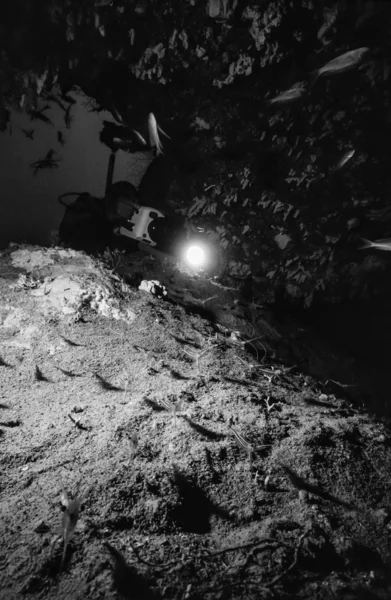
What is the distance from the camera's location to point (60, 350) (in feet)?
12.1

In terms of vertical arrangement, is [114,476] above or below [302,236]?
below

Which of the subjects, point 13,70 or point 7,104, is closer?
point 13,70

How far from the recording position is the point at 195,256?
289 inches

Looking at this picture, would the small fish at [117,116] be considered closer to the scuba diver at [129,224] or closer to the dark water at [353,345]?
the scuba diver at [129,224]

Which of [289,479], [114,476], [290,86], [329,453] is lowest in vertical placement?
[114,476]

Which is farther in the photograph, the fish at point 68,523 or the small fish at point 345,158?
the small fish at point 345,158

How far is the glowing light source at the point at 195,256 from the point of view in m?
7.27

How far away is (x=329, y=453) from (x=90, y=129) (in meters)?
88.0

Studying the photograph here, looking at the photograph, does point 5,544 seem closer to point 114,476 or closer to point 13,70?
point 114,476

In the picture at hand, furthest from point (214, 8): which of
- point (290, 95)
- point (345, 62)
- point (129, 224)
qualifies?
point (129, 224)

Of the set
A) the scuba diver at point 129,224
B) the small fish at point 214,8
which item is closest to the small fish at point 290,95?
the small fish at point 214,8

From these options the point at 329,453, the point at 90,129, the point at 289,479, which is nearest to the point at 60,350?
the point at 289,479

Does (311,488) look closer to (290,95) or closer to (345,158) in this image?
(345,158)

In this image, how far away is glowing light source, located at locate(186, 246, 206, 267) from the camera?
286 inches
